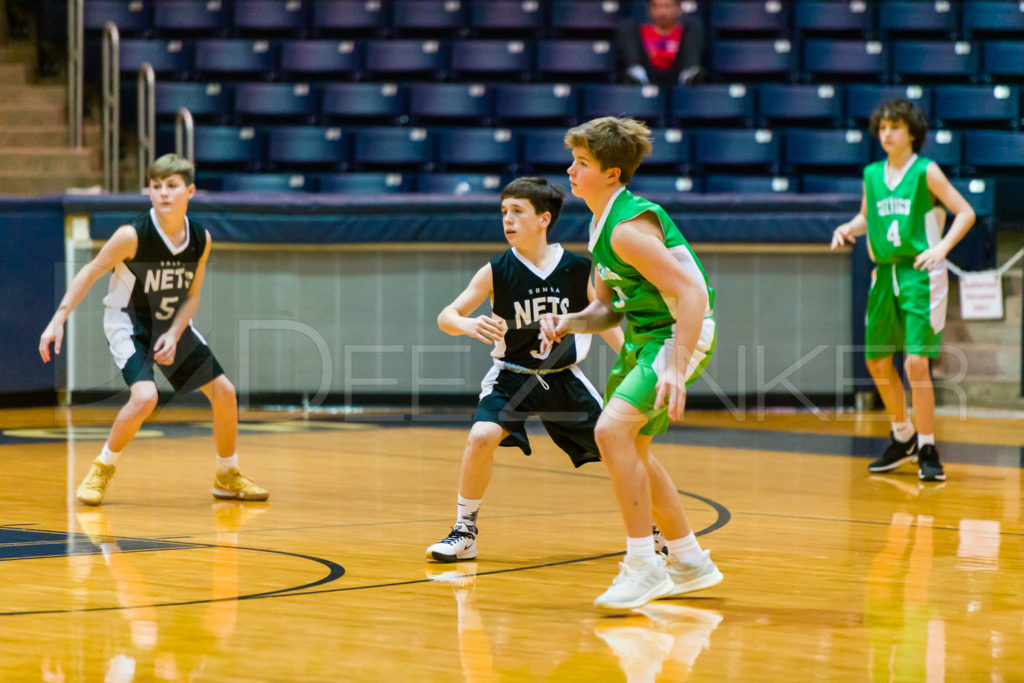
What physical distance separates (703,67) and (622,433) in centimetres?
869

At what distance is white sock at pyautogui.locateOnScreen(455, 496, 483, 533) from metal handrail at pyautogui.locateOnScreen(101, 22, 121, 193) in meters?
7.09

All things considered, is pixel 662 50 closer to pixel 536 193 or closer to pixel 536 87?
pixel 536 87

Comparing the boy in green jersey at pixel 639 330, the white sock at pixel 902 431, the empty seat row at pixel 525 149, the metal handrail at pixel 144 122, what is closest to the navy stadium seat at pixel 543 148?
the empty seat row at pixel 525 149

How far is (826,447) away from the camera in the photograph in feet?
26.6

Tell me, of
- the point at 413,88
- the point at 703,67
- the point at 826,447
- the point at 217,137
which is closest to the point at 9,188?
the point at 217,137

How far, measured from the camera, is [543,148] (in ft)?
37.3

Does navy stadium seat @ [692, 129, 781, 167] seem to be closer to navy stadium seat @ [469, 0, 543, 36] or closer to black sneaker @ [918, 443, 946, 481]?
navy stadium seat @ [469, 0, 543, 36]

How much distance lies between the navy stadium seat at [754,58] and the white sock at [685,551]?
8.52m

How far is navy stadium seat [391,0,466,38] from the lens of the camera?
12453mm

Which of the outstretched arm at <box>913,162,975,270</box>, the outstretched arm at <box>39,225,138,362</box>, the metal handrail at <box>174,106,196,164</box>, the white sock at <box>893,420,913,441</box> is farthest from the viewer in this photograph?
the metal handrail at <box>174,106,196,164</box>

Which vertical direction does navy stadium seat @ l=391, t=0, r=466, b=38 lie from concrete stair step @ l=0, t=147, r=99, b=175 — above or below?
above

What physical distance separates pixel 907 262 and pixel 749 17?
589cm

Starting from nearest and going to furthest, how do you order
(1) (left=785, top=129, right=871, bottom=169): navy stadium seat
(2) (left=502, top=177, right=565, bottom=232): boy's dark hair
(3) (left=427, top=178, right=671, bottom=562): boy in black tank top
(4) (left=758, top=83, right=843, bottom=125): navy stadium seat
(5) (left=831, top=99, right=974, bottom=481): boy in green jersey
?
(3) (left=427, top=178, right=671, bottom=562): boy in black tank top, (2) (left=502, top=177, right=565, bottom=232): boy's dark hair, (5) (left=831, top=99, right=974, bottom=481): boy in green jersey, (1) (left=785, top=129, right=871, bottom=169): navy stadium seat, (4) (left=758, top=83, right=843, bottom=125): navy stadium seat

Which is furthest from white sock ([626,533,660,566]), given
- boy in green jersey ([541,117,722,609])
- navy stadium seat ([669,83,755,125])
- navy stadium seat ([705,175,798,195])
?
navy stadium seat ([669,83,755,125])
